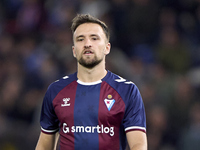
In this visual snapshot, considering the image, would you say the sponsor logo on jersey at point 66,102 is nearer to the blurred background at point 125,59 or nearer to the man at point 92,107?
the man at point 92,107

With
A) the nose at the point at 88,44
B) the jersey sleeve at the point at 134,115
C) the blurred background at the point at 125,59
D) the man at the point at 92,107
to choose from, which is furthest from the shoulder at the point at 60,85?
the blurred background at the point at 125,59

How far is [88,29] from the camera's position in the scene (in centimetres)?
390

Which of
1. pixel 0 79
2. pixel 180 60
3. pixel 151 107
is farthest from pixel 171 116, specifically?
pixel 0 79

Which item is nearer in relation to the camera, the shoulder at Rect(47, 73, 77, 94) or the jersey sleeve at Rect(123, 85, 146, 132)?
the jersey sleeve at Rect(123, 85, 146, 132)

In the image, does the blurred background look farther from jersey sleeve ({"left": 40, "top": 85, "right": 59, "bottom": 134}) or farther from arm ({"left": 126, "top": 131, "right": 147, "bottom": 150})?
arm ({"left": 126, "top": 131, "right": 147, "bottom": 150})

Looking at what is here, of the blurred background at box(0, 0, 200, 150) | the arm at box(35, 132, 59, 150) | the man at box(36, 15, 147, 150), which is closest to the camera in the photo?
the man at box(36, 15, 147, 150)

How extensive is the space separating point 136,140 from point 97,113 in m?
0.39

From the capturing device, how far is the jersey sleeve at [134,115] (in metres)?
3.68

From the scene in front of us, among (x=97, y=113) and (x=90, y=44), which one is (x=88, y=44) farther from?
(x=97, y=113)

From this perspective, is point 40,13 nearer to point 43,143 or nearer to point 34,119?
point 34,119

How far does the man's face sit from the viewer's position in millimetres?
3799

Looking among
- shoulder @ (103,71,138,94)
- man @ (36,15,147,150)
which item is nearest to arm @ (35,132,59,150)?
man @ (36,15,147,150)

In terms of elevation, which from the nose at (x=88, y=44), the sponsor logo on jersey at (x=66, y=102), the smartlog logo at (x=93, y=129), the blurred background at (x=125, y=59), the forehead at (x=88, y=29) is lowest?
the smartlog logo at (x=93, y=129)

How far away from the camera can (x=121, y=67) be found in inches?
285
